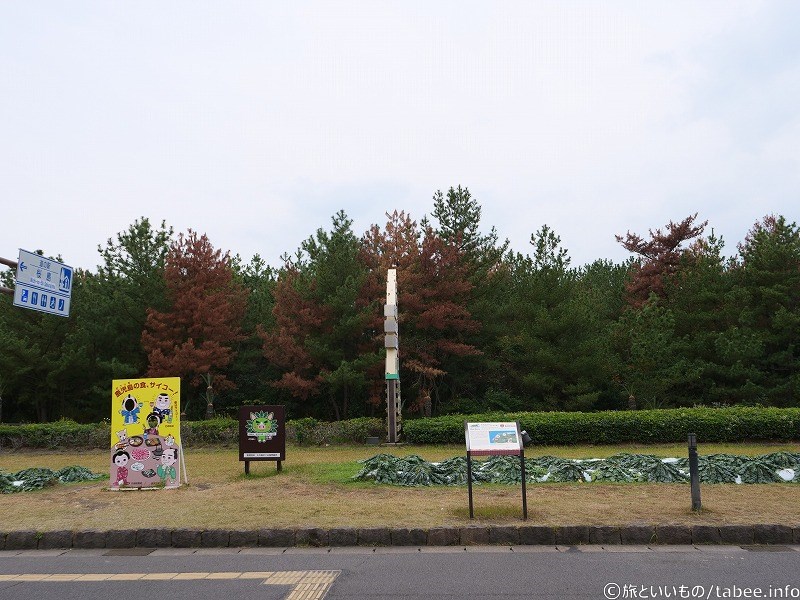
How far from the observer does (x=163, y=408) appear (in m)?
11.1

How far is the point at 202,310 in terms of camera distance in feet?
84.4

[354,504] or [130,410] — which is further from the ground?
[130,410]

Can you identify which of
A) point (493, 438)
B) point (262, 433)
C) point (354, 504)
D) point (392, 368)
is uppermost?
point (392, 368)

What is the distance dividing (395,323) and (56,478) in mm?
10912

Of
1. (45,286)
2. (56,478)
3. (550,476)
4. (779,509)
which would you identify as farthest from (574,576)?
(45,286)

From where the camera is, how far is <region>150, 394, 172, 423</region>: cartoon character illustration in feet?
36.3

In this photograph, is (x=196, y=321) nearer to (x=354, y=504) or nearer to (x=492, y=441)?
(x=354, y=504)

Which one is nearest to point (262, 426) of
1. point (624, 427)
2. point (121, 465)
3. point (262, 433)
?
point (262, 433)

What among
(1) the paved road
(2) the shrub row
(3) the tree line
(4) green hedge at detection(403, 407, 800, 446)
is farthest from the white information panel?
(3) the tree line

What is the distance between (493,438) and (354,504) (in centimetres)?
225

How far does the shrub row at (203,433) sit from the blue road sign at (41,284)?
7.81 metres

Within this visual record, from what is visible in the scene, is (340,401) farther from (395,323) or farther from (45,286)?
(45,286)

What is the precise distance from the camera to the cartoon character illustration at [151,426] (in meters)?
11.0

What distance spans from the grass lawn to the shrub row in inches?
302
